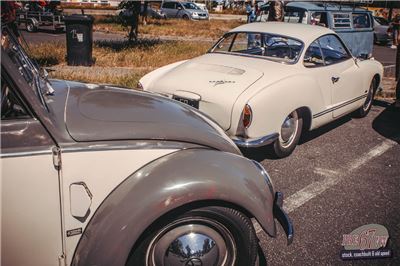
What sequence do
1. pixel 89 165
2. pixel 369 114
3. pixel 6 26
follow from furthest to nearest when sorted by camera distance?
pixel 369 114
pixel 6 26
pixel 89 165

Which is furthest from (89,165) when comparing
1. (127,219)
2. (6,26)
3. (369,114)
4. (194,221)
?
(369,114)

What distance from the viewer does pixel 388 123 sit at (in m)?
6.23

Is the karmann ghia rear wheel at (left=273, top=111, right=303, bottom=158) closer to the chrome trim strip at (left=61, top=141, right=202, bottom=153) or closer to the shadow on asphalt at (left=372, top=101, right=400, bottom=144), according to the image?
the shadow on asphalt at (left=372, top=101, right=400, bottom=144)

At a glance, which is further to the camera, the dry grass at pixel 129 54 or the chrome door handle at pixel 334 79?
the dry grass at pixel 129 54

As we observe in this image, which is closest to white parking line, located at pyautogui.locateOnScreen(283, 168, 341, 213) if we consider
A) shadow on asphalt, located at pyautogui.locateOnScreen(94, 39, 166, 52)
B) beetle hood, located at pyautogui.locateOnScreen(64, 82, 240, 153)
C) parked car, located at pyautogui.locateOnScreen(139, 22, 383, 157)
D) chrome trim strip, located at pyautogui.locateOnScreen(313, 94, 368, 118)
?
parked car, located at pyautogui.locateOnScreen(139, 22, 383, 157)

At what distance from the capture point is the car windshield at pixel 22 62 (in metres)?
2.13

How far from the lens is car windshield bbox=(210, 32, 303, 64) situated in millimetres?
5171

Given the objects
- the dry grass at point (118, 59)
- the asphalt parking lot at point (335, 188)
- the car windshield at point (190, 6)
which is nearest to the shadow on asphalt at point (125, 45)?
the dry grass at point (118, 59)

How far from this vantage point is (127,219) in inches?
78.0

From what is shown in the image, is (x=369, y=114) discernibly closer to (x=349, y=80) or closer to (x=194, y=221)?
(x=349, y=80)

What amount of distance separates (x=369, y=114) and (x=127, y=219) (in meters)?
5.82

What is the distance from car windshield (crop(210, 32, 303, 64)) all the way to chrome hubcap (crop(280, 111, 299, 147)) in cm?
75

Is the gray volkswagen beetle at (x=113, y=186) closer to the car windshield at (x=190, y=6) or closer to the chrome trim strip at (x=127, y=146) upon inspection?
the chrome trim strip at (x=127, y=146)

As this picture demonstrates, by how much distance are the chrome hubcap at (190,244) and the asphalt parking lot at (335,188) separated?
0.73 metres
